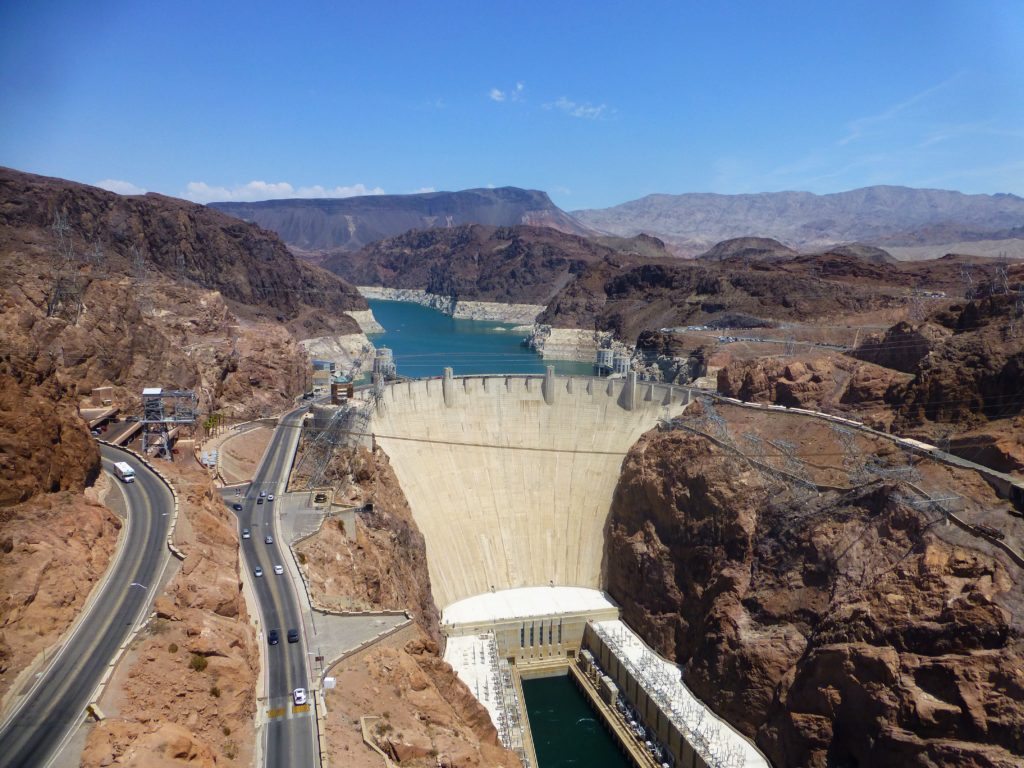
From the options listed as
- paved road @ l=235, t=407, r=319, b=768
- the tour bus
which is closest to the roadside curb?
the tour bus

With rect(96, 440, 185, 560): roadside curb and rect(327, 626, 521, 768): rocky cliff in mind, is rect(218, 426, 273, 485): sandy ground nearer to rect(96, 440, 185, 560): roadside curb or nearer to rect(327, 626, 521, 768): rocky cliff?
rect(96, 440, 185, 560): roadside curb

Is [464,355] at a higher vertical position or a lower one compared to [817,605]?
lower

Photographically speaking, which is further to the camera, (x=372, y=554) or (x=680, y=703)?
(x=680, y=703)

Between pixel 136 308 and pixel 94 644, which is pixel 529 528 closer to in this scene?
pixel 136 308

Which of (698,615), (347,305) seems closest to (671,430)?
(698,615)

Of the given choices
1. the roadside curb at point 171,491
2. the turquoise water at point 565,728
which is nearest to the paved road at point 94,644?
the roadside curb at point 171,491

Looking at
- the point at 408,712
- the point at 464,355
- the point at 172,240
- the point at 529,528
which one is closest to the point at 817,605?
the point at 529,528
